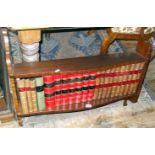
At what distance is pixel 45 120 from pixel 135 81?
759 millimetres

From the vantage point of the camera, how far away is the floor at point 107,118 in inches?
74.5

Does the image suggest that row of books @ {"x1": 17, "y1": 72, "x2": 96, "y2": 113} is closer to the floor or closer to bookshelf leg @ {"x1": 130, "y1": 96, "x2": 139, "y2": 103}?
the floor

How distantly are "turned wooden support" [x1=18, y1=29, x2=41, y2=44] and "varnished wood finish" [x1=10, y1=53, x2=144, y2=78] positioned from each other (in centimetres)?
20

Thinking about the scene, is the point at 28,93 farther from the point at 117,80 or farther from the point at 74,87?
the point at 117,80

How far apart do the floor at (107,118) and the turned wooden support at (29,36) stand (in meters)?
0.79

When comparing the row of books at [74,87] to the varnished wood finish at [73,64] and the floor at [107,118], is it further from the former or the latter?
the floor at [107,118]

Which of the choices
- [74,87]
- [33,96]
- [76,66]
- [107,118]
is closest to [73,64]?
[76,66]

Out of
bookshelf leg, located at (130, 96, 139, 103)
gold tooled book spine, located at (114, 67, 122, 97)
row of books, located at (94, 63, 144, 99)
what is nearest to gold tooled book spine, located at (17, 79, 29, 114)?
row of books, located at (94, 63, 144, 99)

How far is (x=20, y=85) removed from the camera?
1499mm
